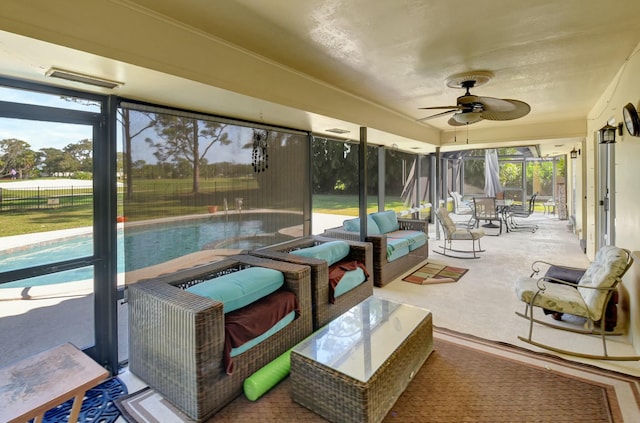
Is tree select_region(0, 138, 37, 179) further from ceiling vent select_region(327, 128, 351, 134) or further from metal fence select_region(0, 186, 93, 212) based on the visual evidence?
ceiling vent select_region(327, 128, 351, 134)

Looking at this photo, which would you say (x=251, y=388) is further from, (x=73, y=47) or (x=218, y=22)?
(x=218, y=22)

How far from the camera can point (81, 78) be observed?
2043 millimetres

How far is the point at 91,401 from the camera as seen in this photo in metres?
2.13

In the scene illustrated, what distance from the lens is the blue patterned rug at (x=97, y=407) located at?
1.96m

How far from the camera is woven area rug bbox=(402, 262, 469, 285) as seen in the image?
448cm

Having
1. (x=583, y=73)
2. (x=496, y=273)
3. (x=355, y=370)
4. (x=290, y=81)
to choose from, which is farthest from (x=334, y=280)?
(x=583, y=73)

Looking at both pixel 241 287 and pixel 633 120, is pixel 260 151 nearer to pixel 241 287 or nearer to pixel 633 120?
pixel 241 287

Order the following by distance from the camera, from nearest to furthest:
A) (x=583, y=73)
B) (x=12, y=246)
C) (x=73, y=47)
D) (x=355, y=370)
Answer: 1. (x=73, y=47)
2. (x=355, y=370)
3. (x=12, y=246)
4. (x=583, y=73)

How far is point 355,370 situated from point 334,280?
1242 mm

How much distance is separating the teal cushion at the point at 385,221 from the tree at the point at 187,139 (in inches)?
113

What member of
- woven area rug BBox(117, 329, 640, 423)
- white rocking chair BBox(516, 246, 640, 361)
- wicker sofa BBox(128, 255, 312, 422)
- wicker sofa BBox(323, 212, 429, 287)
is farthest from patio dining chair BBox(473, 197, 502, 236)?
wicker sofa BBox(128, 255, 312, 422)

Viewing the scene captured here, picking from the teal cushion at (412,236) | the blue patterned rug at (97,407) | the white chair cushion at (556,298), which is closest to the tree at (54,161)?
the blue patterned rug at (97,407)

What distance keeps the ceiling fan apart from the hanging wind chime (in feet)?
5.83

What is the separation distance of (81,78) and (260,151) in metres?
1.88
